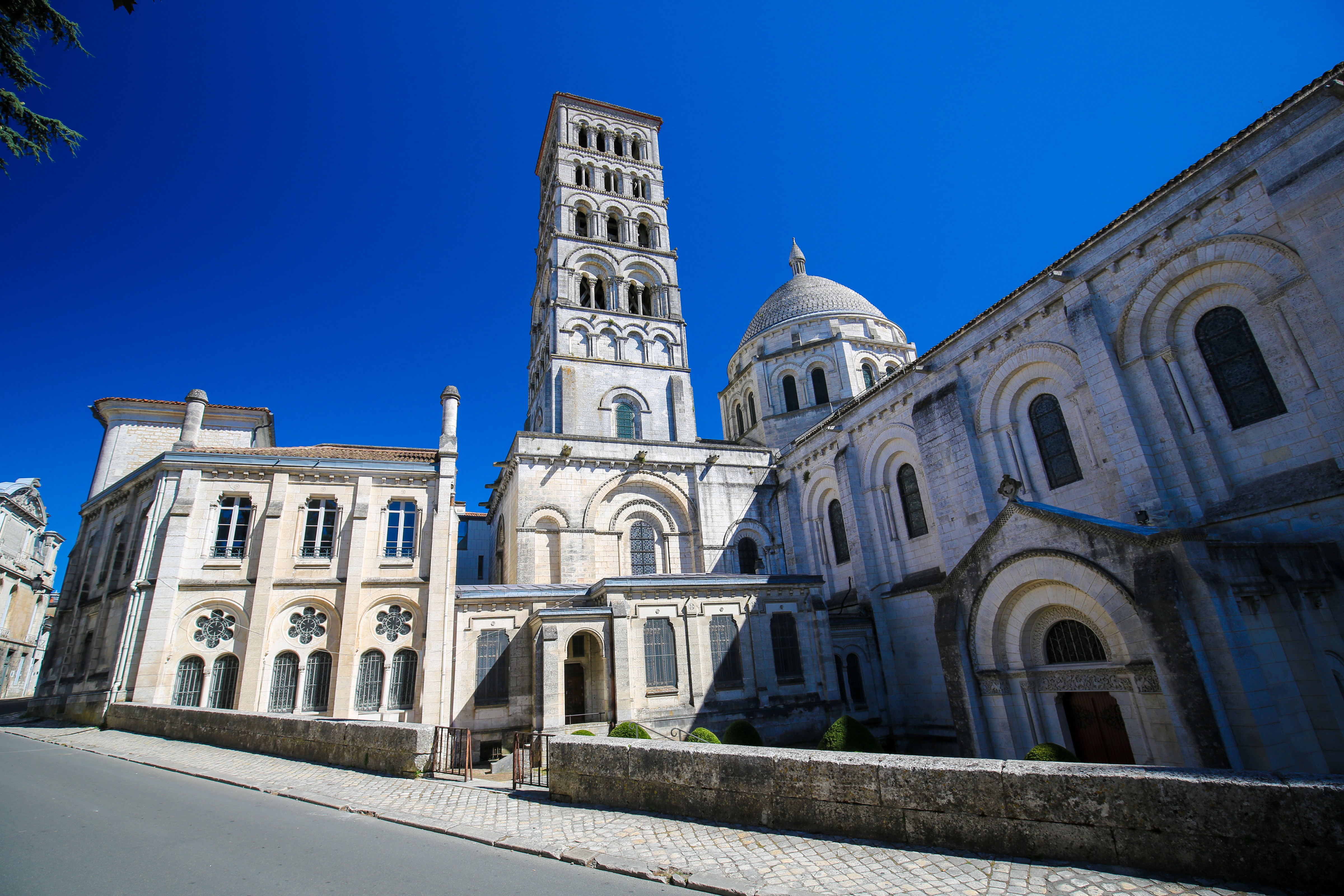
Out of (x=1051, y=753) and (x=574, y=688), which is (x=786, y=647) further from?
(x=1051, y=753)

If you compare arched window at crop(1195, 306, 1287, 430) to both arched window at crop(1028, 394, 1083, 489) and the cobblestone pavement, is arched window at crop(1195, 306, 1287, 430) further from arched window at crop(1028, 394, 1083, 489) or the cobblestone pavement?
the cobblestone pavement

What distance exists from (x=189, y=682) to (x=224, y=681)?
0.97 m

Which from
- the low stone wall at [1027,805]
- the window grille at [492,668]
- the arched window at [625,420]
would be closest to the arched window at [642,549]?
the arched window at [625,420]

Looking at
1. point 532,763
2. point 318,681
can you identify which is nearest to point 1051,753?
point 532,763

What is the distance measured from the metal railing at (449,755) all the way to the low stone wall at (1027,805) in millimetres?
4856

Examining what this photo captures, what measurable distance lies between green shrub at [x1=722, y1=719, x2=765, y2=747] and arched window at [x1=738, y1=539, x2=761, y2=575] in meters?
11.2

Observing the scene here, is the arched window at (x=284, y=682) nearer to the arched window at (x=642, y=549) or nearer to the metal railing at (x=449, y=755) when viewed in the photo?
the metal railing at (x=449, y=755)

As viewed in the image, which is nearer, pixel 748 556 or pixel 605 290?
pixel 748 556

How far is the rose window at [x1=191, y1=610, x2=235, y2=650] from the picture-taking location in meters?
19.6

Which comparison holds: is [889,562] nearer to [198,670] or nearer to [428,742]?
[428,742]

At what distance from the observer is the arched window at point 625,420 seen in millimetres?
30719

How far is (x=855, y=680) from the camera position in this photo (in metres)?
22.0

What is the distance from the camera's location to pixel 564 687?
64.7ft

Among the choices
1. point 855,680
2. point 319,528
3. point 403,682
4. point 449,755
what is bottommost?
point 449,755
